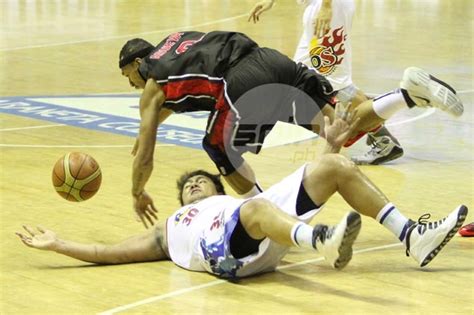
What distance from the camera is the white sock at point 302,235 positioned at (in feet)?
21.7

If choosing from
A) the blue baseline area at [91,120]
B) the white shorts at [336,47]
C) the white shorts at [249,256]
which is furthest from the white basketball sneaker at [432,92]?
the blue baseline area at [91,120]

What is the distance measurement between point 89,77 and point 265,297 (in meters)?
8.59

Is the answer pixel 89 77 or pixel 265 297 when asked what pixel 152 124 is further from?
pixel 89 77

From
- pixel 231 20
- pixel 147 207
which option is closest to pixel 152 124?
pixel 147 207

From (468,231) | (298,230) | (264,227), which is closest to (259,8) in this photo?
(468,231)

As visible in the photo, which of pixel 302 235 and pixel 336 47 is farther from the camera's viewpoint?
pixel 336 47

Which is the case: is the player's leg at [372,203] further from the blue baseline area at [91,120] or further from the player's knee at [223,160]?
the blue baseline area at [91,120]

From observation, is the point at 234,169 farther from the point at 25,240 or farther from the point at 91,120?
the point at 91,120

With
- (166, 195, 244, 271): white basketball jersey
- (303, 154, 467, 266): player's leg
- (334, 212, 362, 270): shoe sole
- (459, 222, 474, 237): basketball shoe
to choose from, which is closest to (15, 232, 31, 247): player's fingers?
(166, 195, 244, 271): white basketball jersey

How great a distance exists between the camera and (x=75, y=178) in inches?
322

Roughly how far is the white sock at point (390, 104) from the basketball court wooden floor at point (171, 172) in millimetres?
722

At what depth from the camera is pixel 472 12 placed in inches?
888

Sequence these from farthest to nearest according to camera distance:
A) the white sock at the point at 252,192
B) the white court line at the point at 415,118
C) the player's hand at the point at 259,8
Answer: the white court line at the point at 415,118 → the player's hand at the point at 259,8 → the white sock at the point at 252,192

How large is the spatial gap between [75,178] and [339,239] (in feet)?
8.00
